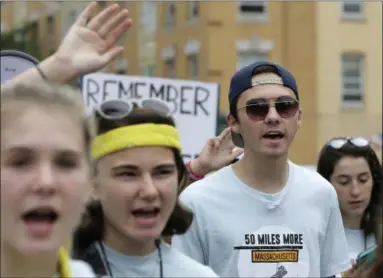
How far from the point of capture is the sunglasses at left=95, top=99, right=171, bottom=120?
3123mm

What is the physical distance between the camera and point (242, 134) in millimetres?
4617

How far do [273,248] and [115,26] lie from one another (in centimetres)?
157

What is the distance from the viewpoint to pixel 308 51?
2962 cm

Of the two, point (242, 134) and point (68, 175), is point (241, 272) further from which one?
point (68, 175)

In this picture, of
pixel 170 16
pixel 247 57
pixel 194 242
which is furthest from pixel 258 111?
pixel 170 16

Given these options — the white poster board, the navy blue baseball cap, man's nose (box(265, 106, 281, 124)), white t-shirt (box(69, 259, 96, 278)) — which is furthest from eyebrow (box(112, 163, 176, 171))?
the white poster board

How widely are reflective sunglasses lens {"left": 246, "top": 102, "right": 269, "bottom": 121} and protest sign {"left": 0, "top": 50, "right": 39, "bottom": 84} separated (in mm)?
1169

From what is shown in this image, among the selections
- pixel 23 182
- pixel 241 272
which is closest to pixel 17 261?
pixel 23 182

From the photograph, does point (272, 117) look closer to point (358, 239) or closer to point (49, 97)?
point (358, 239)

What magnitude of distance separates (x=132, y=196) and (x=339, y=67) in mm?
27599

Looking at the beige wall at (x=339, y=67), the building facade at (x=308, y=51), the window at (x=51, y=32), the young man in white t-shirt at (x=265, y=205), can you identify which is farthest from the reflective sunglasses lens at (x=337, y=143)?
the window at (x=51, y=32)

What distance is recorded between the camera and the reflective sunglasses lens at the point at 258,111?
4.48 meters

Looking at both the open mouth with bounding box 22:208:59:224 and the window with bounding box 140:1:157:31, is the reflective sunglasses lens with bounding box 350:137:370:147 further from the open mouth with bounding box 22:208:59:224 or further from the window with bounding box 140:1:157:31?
the window with bounding box 140:1:157:31

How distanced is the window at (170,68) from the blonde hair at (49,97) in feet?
97.7
